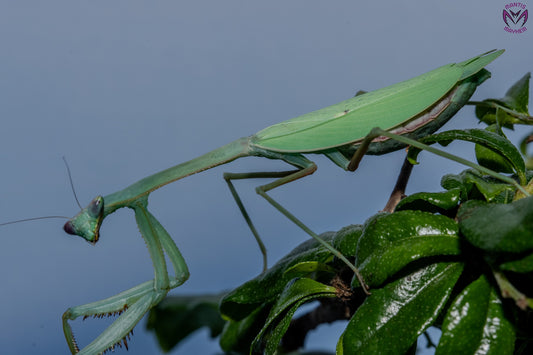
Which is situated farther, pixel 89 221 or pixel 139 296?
pixel 89 221

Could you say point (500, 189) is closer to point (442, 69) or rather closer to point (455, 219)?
point (455, 219)

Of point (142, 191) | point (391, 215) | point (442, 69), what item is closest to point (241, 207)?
point (142, 191)

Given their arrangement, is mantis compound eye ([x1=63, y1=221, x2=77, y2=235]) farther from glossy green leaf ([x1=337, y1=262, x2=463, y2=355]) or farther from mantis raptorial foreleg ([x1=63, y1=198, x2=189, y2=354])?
glossy green leaf ([x1=337, y1=262, x2=463, y2=355])

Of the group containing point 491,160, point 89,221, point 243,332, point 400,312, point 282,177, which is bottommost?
point 243,332

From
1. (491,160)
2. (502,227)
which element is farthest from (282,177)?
(502,227)

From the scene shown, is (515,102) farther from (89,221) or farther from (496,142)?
(89,221)

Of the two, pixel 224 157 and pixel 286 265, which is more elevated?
pixel 224 157

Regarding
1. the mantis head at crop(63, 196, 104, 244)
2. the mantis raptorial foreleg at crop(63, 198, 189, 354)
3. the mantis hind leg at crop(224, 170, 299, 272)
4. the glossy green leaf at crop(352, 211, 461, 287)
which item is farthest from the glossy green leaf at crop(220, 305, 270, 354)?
the glossy green leaf at crop(352, 211, 461, 287)
